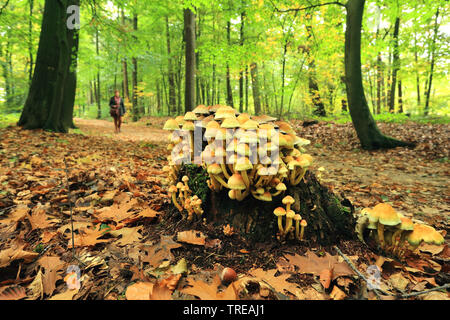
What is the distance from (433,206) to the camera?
3.14 m

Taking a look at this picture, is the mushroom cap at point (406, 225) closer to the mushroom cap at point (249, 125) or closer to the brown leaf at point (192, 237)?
the mushroom cap at point (249, 125)

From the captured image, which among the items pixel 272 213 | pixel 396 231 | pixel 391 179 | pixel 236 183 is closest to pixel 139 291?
pixel 236 183

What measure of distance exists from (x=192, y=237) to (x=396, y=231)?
149 cm

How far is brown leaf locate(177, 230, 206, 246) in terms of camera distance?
1.61 m

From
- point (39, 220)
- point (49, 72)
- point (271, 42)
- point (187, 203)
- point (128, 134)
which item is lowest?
point (39, 220)

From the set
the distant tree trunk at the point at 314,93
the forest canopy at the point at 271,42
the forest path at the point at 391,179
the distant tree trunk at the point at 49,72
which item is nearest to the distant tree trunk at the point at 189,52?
the forest canopy at the point at 271,42

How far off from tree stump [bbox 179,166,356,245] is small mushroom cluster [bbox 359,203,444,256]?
0.26 metres

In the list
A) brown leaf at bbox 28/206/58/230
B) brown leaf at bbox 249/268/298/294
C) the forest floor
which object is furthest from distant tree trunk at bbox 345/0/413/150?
brown leaf at bbox 28/206/58/230

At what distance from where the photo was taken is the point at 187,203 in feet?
5.98

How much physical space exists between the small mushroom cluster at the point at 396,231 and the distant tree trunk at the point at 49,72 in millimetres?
7796

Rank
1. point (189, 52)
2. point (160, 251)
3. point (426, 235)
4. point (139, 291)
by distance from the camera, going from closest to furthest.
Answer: point (139, 291), point (426, 235), point (160, 251), point (189, 52)

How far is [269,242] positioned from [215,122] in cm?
Result: 103

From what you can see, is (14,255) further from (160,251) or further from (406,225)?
(406,225)
